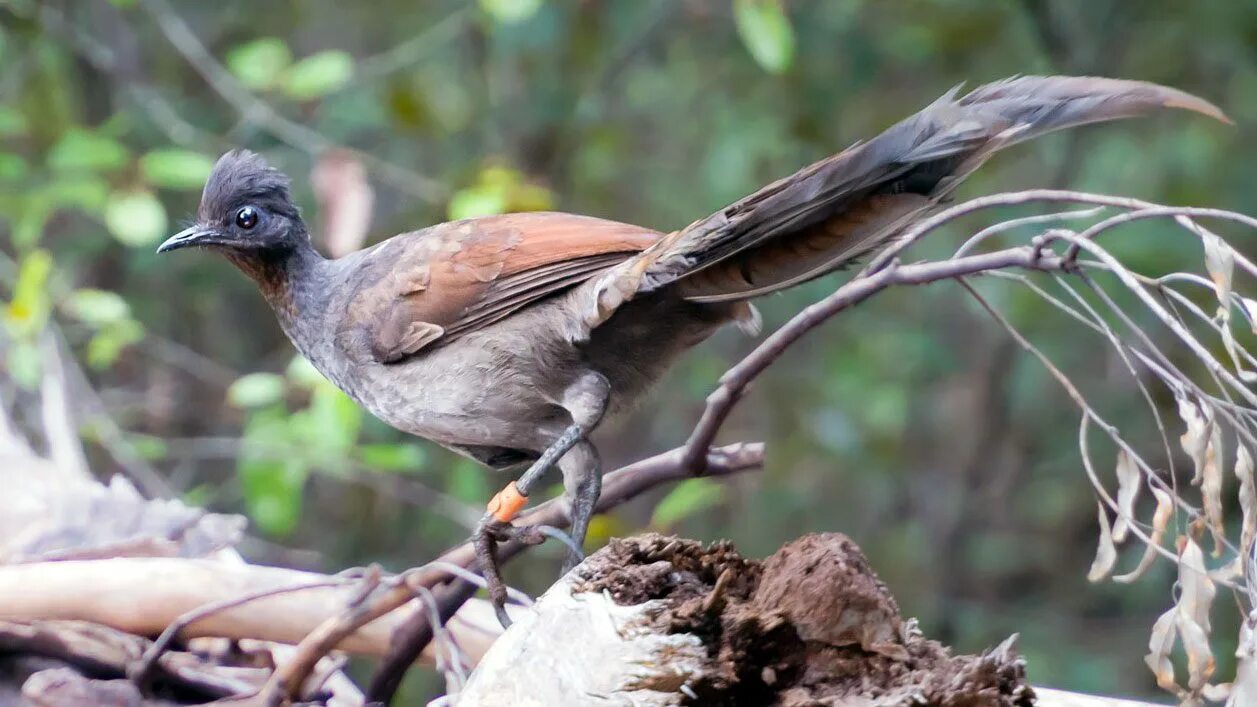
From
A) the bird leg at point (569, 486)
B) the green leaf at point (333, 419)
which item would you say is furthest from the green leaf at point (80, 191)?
the bird leg at point (569, 486)

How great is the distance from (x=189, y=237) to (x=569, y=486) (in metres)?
0.98

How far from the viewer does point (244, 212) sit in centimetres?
285

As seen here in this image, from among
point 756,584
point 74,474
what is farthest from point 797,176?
point 74,474

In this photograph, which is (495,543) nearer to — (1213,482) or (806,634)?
(806,634)

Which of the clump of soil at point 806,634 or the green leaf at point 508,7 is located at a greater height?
the green leaf at point 508,7

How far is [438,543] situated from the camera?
Result: 5383 mm

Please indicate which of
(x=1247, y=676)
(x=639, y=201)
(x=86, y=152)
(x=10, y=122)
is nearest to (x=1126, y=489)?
(x=1247, y=676)

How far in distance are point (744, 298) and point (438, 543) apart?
11.6 feet

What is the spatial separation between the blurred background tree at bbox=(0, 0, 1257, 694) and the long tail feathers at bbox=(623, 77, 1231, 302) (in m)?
2.03

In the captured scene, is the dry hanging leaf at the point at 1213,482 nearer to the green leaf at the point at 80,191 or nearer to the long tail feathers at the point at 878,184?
the long tail feathers at the point at 878,184

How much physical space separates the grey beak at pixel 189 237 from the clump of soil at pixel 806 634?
1.53 meters

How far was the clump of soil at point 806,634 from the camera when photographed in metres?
1.47

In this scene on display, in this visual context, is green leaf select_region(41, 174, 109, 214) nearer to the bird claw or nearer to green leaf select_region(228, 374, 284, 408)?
green leaf select_region(228, 374, 284, 408)

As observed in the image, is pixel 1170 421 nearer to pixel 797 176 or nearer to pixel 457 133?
pixel 457 133
